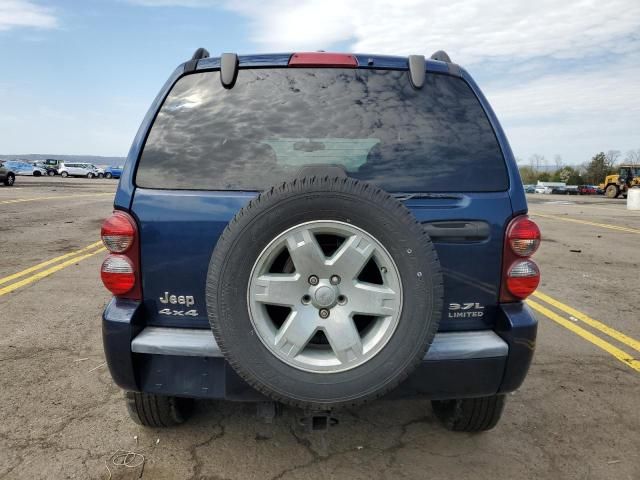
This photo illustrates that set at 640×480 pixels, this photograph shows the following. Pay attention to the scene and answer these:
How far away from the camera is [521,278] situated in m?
2.18

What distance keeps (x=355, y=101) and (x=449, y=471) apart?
6.13ft

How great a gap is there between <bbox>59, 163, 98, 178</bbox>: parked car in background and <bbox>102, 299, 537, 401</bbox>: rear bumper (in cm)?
5893

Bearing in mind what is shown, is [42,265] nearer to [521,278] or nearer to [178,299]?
[178,299]

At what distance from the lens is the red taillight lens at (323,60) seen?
2307 mm

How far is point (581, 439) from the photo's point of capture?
8.82ft

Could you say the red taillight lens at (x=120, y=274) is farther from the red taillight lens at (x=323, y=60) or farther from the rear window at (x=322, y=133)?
the red taillight lens at (x=323, y=60)

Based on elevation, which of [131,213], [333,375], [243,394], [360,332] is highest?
[131,213]

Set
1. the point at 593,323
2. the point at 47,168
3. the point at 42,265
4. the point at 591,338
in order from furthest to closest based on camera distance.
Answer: the point at 47,168
the point at 42,265
the point at 593,323
the point at 591,338

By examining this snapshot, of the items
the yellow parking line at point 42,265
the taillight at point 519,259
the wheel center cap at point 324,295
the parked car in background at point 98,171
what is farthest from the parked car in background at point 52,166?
the taillight at point 519,259

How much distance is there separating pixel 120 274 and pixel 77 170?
59.2 metres

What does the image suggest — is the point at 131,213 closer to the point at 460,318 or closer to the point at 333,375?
the point at 333,375

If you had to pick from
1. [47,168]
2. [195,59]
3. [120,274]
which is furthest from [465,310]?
[47,168]

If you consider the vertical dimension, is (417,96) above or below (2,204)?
above

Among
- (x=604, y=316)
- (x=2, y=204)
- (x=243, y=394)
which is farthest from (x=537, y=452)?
(x=2, y=204)
